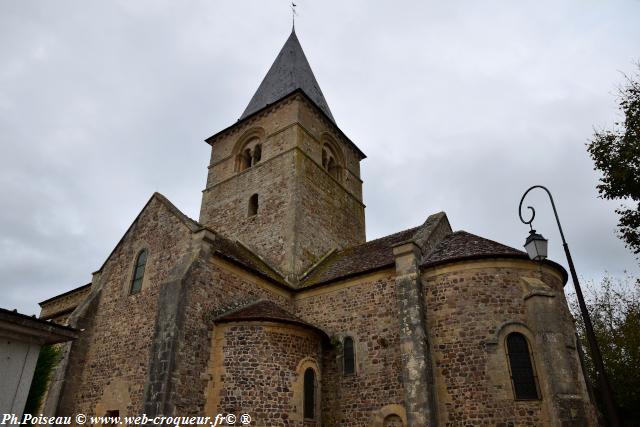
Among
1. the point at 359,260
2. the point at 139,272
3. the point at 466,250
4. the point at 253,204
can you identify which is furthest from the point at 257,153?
the point at 466,250

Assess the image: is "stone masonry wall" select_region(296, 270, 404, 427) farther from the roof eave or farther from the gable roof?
the roof eave

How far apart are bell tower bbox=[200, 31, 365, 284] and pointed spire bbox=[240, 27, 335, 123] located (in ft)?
0.31

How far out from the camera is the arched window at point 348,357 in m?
14.3

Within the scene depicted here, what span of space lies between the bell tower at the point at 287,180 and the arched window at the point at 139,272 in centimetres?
543

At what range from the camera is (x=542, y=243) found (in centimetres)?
862

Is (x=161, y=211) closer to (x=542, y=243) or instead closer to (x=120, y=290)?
(x=120, y=290)

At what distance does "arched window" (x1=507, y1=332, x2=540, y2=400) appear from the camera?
11672mm

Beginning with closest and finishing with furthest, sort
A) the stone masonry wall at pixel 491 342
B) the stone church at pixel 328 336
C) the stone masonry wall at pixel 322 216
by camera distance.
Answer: the stone masonry wall at pixel 491 342 < the stone church at pixel 328 336 < the stone masonry wall at pixel 322 216

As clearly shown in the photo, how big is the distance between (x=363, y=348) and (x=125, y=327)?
26.4 ft

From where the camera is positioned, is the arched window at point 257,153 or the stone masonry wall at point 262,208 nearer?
the stone masonry wall at point 262,208

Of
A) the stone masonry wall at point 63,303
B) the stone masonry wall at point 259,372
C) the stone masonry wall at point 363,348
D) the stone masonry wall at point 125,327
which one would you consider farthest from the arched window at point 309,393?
the stone masonry wall at point 63,303

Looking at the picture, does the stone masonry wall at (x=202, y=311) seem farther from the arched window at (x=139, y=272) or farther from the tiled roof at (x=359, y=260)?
the arched window at (x=139, y=272)

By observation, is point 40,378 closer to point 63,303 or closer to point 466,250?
point 63,303

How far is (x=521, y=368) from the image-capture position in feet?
39.4
